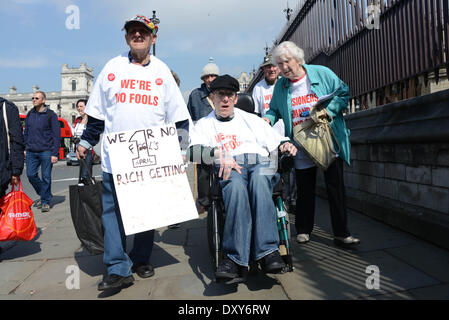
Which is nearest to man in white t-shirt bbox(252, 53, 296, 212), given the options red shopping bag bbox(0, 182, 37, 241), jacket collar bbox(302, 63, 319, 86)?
jacket collar bbox(302, 63, 319, 86)

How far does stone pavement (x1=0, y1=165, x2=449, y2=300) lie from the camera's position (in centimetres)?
243

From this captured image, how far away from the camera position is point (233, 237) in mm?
2479

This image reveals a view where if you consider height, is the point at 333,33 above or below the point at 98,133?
above

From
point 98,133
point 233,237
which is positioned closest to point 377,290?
point 233,237

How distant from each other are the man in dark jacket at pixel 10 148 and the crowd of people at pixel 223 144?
0.03 ft

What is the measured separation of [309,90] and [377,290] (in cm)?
188

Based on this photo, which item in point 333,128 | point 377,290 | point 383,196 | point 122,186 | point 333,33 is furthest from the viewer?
point 333,33

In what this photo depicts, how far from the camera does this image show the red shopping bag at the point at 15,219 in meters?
3.44

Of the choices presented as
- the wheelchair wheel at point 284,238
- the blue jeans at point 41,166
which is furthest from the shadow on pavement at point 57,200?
the wheelchair wheel at point 284,238

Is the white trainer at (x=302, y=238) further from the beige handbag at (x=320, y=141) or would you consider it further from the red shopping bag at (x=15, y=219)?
the red shopping bag at (x=15, y=219)

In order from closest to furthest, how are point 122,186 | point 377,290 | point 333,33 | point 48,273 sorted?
A: point 377,290 → point 122,186 → point 48,273 → point 333,33

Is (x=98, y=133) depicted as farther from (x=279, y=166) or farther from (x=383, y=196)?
(x=383, y=196)

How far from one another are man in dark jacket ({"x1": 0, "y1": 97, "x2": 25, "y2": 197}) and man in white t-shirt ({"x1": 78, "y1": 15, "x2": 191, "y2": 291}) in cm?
135

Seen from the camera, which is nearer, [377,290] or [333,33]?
[377,290]
